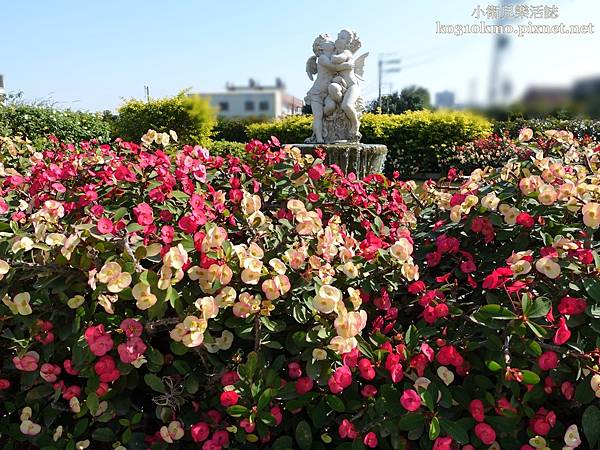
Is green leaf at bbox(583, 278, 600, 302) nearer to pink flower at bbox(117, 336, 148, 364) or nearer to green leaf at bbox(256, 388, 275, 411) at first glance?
green leaf at bbox(256, 388, 275, 411)

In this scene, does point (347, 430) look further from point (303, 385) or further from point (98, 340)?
point (98, 340)

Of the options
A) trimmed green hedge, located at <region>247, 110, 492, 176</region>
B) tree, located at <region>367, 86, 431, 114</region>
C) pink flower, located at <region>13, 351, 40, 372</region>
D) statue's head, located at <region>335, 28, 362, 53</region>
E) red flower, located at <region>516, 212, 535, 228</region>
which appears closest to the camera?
pink flower, located at <region>13, 351, 40, 372</region>

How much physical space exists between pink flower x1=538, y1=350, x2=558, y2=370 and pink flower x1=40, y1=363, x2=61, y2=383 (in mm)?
1186

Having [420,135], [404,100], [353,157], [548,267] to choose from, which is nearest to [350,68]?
[353,157]

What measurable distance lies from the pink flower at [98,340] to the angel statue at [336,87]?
644cm

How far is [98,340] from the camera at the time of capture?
1.25 metres

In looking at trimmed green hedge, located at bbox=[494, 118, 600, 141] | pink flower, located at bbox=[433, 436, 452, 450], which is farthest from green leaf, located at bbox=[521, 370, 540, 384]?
trimmed green hedge, located at bbox=[494, 118, 600, 141]

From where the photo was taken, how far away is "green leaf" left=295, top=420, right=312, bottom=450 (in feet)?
4.27

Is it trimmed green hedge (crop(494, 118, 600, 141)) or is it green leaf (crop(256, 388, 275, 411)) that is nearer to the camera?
green leaf (crop(256, 388, 275, 411))

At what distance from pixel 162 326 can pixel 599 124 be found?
1385 centimetres

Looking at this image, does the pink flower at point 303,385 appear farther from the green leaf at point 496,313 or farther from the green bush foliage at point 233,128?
the green bush foliage at point 233,128

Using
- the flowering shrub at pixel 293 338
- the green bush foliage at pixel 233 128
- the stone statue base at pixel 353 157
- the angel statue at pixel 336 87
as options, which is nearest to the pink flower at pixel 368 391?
the flowering shrub at pixel 293 338

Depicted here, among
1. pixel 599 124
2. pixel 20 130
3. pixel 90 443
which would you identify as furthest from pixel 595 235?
pixel 599 124

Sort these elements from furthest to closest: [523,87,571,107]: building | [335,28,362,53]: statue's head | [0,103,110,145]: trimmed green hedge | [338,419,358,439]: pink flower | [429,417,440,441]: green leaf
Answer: [0,103,110,145]: trimmed green hedge → [335,28,362,53]: statue's head → [523,87,571,107]: building → [338,419,358,439]: pink flower → [429,417,440,441]: green leaf
